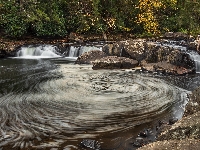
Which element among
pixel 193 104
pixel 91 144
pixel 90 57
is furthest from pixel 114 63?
pixel 91 144

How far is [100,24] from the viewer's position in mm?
30625

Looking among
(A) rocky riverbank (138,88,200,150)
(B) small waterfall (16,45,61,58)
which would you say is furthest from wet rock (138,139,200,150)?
(B) small waterfall (16,45,61,58)

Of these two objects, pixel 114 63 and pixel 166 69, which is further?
pixel 114 63

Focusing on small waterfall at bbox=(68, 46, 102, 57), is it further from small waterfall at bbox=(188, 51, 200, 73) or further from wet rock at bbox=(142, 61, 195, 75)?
small waterfall at bbox=(188, 51, 200, 73)

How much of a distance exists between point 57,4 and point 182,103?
944 inches

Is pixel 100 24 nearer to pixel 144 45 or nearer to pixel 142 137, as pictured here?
pixel 144 45

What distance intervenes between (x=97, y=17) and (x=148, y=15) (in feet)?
19.4

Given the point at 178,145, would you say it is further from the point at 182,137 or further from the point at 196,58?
the point at 196,58

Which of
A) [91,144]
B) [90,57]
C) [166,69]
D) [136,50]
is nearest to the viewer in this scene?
[91,144]

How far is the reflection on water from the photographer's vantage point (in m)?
7.49

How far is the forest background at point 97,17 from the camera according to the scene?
27828mm

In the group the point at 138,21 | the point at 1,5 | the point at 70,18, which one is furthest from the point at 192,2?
the point at 1,5

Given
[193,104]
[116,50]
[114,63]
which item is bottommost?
[114,63]

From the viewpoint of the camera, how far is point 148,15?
3198 cm
